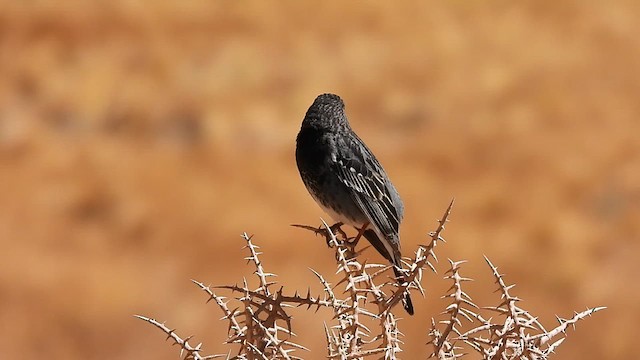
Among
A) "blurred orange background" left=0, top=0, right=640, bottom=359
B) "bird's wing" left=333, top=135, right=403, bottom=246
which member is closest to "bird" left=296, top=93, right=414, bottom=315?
"bird's wing" left=333, top=135, right=403, bottom=246

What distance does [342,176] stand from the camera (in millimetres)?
3471

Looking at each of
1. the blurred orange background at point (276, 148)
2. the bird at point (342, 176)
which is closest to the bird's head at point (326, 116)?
the bird at point (342, 176)

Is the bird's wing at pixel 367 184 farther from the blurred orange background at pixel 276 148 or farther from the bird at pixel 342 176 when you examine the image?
the blurred orange background at pixel 276 148

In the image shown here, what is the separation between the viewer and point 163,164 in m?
7.31

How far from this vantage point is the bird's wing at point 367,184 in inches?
134

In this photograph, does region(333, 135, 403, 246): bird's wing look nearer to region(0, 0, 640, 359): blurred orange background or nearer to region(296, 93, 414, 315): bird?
region(296, 93, 414, 315): bird

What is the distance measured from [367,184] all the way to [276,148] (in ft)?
12.8

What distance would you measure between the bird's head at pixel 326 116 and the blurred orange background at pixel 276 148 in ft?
10.8

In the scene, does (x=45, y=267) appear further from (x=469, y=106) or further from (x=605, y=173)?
(x=605, y=173)

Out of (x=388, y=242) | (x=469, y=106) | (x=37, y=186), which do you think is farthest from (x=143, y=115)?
(x=388, y=242)

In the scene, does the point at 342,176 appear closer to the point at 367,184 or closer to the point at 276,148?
the point at 367,184

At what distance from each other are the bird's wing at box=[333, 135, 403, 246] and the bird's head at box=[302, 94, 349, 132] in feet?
0.22

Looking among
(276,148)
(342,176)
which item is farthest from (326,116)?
(276,148)

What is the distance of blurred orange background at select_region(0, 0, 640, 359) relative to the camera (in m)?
6.91
